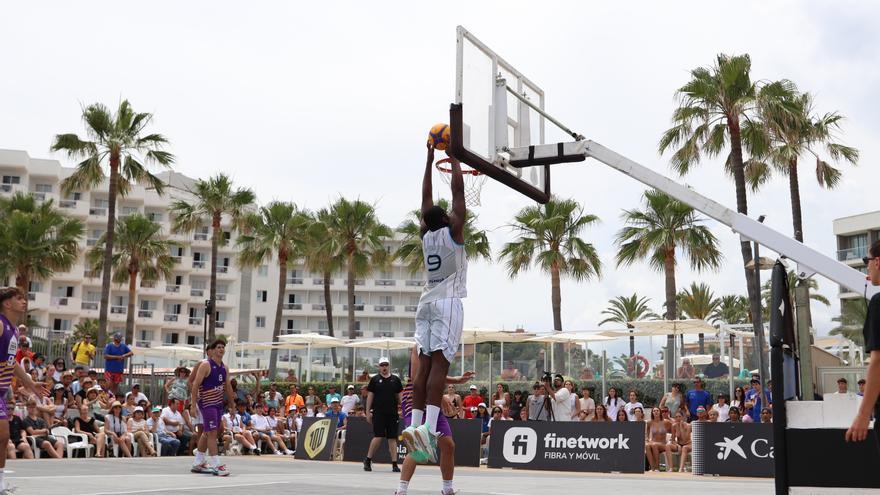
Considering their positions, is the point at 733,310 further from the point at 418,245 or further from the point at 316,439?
the point at 316,439

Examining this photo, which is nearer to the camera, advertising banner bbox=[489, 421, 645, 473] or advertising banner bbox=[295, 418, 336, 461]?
advertising banner bbox=[489, 421, 645, 473]

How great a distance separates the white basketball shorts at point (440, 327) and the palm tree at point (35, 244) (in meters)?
40.2

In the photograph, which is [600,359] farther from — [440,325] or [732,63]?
[440,325]

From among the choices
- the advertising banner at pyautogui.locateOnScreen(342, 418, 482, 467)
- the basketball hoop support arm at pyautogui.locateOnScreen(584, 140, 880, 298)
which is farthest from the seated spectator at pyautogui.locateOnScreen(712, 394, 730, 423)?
the basketball hoop support arm at pyautogui.locateOnScreen(584, 140, 880, 298)

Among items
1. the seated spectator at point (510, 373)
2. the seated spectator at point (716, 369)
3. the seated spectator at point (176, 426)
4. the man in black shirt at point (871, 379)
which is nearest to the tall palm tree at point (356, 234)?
the seated spectator at point (510, 373)

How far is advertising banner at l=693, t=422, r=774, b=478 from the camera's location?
16.4 metres

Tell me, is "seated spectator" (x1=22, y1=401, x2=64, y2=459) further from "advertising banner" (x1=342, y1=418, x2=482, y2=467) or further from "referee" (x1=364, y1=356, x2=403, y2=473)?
"referee" (x1=364, y1=356, x2=403, y2=473)

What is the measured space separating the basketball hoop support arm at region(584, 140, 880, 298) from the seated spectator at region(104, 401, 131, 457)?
12.6 metres

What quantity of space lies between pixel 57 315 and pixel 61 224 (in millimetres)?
38935

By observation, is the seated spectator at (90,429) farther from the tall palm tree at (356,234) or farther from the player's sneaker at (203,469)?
the tall palm tree at (356,234)

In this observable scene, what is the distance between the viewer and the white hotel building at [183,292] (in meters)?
80.8

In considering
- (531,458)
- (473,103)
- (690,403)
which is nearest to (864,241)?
(690,403)

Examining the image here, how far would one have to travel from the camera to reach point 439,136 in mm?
8734

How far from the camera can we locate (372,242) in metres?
47.0
